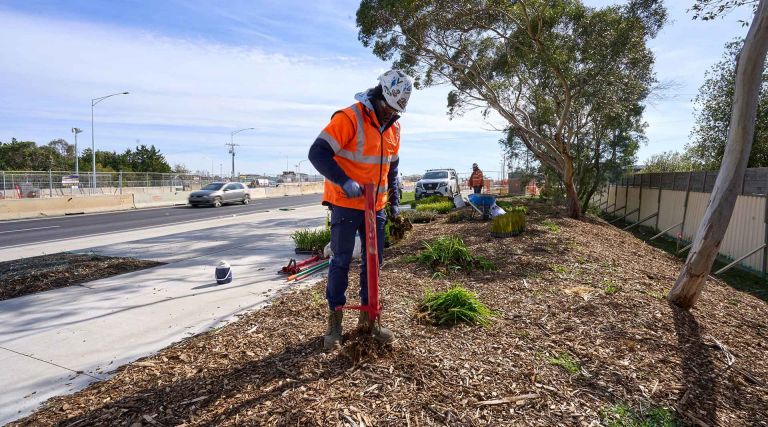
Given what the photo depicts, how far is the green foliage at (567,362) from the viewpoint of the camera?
313cm

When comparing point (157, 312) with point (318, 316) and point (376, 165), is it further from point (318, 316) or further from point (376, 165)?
point (376, 165)

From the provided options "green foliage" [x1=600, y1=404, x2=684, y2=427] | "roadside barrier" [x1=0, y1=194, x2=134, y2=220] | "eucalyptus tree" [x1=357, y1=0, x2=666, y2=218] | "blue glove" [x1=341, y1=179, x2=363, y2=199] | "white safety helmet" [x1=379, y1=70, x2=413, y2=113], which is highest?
"eucalyptus tree" [x1=357, y1=0, x2=666, y2=218]

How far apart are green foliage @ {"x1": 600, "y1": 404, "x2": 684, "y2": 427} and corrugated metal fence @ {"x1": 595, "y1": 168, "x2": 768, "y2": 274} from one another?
8.51 m

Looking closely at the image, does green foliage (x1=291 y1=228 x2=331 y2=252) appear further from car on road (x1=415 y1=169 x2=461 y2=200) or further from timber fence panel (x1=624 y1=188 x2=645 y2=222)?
timber fence panel (x1=624 y1=188 x2=645 y2=222)

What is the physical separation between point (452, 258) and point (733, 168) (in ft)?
10.6

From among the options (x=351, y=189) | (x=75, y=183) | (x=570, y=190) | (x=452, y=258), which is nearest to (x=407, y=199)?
(x=570, y=190)

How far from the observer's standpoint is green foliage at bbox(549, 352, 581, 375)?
3135 mm

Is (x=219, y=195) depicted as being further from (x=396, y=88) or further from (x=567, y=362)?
(x=567, y=362)

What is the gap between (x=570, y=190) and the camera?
558 inches

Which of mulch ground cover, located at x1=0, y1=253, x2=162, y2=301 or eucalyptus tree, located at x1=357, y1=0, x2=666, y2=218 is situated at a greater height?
eucalyptus tree, located at x1=357, y1=0, x2=666, y2=218

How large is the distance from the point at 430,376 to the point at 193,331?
7.53 ft

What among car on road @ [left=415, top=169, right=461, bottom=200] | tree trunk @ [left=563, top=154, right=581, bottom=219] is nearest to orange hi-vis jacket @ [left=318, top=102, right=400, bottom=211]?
tree trunk @ [left=563, top=154, right=581, bottom=219]

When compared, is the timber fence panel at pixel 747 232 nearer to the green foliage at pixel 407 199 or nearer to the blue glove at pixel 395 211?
the blue glove at pixel 395 211

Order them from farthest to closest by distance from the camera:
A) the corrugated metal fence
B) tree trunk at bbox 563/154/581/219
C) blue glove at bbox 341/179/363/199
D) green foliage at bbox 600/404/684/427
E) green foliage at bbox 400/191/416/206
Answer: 1. green foliage at bbox 400/191/416/206
2. tree trunk at bbox 563/154/581/219
3. the corrugated metal fence
4. blue glove at bbox 341/179/363/199
5. green foliage at bbox 600/404/684/427
